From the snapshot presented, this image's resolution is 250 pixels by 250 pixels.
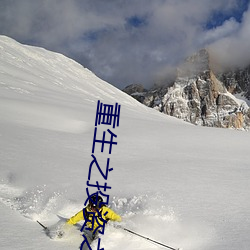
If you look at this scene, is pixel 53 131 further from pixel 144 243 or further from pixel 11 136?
pixel 144 243

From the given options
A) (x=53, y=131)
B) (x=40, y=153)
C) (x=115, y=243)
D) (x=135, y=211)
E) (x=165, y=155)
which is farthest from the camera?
(x=53, y=131)

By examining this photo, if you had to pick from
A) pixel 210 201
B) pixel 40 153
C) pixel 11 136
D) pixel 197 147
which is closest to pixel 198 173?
pixel 210 201

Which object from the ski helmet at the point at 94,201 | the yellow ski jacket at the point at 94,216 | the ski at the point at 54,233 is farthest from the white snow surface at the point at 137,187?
the ski helmet at the point at 94,201

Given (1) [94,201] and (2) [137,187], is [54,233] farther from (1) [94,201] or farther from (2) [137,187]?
(2) [137,187]

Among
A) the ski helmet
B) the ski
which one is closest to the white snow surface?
the ski

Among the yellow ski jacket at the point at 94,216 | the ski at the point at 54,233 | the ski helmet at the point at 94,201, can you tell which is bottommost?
A: the ski at the point at 54,233

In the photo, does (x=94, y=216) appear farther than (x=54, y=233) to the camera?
Yes

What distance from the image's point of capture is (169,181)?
7547mm

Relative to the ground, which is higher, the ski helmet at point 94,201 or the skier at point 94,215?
the ski helmet at point 94,201

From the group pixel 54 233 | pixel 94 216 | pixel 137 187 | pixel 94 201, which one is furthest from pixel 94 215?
pixel 137 187

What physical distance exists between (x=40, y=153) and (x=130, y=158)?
9.84 ft

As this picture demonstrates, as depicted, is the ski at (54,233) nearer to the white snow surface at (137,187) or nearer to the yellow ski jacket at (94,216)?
the white snow surface at (137,187)

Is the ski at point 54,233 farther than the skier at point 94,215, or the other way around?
the skier at point 94,215

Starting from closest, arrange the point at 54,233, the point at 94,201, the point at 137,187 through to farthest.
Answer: the point at 54,233 < the point at 94,201 < the point at 137,187
